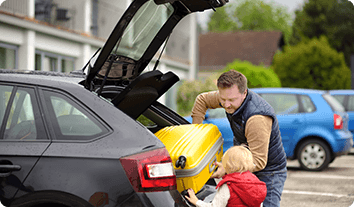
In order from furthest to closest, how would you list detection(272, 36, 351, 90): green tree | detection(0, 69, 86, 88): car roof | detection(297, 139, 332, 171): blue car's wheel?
1. detection(272, 36, 351, 90): green tree
2. detection(297, 139, 332, 171): blue car's wheel
3. detection(0, 69, 86, 88): car roof

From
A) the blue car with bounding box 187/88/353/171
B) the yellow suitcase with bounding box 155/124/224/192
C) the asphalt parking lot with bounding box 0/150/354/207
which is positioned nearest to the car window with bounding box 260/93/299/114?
the blue car with bounding box 187/88/353/171

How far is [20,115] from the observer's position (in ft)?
9.67

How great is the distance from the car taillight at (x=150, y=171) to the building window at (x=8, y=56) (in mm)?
11946

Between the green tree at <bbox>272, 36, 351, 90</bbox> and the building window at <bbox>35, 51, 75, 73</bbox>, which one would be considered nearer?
the building window at <bbox>35, 51, 75, 73</bbox>

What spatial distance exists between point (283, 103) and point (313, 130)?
2.85 feet

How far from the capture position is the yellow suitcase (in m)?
3.09

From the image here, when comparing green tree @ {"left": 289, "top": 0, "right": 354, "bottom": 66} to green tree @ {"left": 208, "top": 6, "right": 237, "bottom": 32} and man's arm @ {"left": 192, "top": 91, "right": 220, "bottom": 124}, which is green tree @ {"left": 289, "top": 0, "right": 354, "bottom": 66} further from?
man's arm @ {"left": 192, "top": 91, "right": 220, "bottom": 124}

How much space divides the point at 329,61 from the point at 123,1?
29278 mm

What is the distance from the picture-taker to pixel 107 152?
2707 millimetres

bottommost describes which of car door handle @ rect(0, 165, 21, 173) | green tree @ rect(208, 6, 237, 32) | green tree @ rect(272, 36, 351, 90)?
green tree @ rect(272, 36, 351, 90)

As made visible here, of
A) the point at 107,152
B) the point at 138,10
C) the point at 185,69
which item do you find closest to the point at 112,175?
the point at 107,152

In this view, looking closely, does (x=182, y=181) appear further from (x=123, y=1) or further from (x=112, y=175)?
(x=123, y=1)

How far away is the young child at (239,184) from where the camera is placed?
286 centimetres

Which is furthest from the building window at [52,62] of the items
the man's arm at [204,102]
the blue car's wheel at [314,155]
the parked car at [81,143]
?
the parked car at [81,143]
